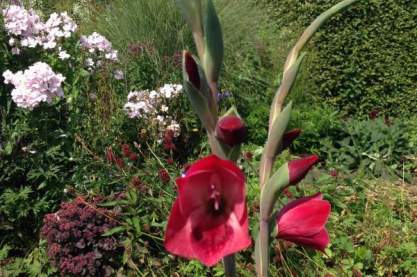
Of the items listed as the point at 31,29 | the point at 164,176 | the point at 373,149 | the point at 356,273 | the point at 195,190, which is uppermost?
the point at 31,29

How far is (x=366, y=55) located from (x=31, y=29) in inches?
138

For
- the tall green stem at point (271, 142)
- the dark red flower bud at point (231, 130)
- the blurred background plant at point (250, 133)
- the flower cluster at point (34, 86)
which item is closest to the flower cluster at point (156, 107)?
the blurred background plant at point (250, 133)

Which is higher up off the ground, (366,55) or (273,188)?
(273,188)

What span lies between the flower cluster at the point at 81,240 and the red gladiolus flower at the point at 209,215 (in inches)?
78.6

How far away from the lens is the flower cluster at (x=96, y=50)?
3.90 m

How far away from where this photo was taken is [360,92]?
5961 millimetres

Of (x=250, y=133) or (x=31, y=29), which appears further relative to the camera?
(x=250, y=133)

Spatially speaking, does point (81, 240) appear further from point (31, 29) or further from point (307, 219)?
point (307, 219)

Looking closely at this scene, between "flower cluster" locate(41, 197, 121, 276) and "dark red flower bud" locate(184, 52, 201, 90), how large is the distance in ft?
6.41

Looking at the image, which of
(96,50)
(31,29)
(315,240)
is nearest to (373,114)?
(96,50)

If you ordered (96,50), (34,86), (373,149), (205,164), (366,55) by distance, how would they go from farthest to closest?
(366,55), (373,149), (96,50), (34,86), (205,164)

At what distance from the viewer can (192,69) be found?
1035 mm

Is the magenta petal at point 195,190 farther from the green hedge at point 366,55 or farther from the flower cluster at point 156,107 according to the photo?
the green hedge at point 366,55

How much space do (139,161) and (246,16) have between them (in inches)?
112
